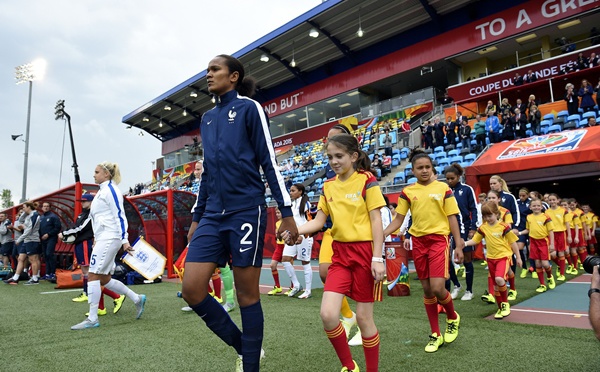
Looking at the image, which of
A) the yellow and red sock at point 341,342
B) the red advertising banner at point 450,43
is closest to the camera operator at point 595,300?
the yellow and red sock at point 341,342

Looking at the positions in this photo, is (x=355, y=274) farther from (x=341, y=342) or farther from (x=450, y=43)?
(x=450, y=43)

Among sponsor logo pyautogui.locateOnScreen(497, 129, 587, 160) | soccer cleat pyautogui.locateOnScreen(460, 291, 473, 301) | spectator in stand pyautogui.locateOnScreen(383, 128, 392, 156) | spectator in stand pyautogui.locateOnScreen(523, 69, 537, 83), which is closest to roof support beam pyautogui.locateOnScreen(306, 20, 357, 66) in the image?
spectator in stand pyautogui.locateOnScreen(383, 128, 392, 156)

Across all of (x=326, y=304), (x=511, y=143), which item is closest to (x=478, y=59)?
(x=511, y=143)

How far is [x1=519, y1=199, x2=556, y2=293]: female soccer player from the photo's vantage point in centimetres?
742

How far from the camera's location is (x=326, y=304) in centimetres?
284

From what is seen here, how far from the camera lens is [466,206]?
6.07 meters

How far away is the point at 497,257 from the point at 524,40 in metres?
20.9

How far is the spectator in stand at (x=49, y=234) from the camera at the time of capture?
34.9ft

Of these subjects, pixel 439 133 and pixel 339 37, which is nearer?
pixel 439 133

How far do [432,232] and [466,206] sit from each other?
2.37 metres

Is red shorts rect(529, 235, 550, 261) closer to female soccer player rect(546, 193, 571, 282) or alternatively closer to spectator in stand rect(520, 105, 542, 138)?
female soccer player rect(546, 193, 571, 282)

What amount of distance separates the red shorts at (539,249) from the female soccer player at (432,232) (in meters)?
4.47

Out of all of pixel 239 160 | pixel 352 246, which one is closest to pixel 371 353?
pixel 352 246

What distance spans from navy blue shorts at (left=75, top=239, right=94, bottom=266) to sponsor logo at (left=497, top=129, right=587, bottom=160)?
12069 mm
